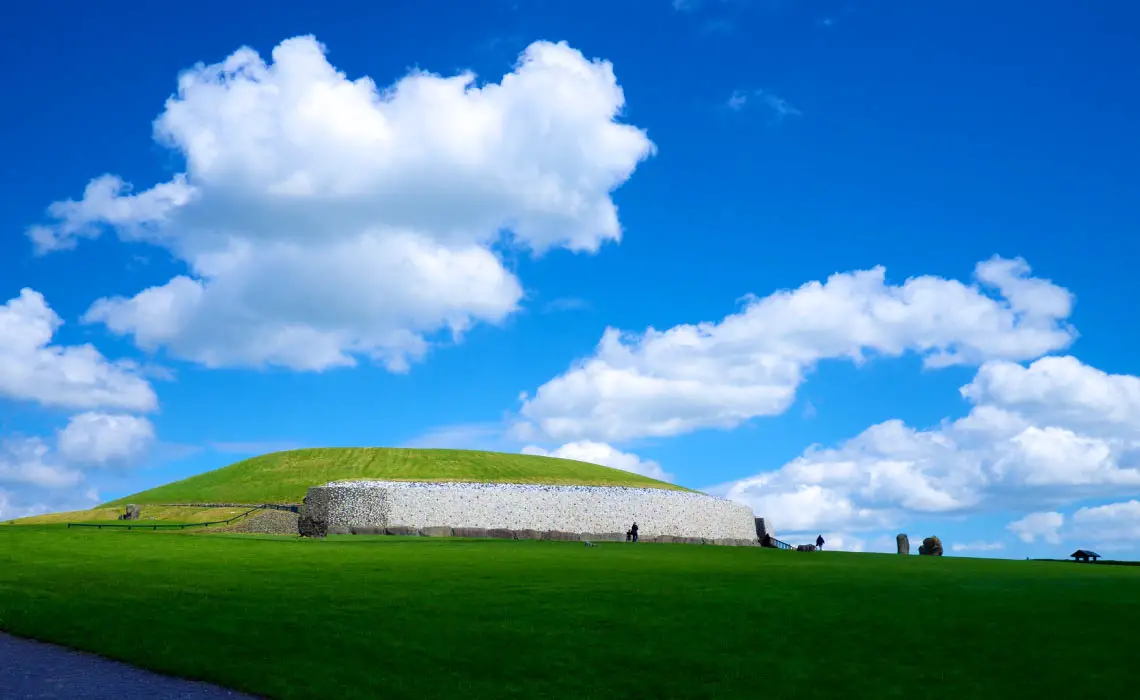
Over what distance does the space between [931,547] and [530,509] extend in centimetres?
3488

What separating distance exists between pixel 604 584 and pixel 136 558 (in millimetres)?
19458

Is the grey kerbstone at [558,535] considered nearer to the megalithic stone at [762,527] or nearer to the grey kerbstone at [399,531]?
the grey kerbstone at [399,531]

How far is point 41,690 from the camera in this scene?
1642 centimetres

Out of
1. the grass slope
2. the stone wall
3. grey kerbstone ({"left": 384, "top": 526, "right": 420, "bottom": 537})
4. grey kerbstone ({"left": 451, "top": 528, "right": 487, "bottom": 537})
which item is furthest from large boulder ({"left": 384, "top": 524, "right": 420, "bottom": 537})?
the grass slope

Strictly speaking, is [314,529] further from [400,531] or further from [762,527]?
[762,527]

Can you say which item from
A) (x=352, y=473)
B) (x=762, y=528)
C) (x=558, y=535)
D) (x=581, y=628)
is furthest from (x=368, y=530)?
(x=762, y=528)

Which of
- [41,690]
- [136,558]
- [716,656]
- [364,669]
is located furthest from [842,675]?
[136,558]

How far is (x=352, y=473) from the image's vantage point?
109062mm

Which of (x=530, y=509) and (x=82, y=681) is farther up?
(x=530, y=509)

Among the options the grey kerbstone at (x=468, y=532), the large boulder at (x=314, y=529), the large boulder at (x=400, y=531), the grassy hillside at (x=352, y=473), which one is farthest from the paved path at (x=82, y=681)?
the grassy hillside at (x=352, y=473)

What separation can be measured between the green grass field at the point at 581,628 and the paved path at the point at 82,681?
1.85 ft

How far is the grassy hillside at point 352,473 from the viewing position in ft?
335

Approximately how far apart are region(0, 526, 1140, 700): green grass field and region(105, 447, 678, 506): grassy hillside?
6827 cm

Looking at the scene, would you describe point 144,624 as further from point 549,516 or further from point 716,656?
point 549,516
